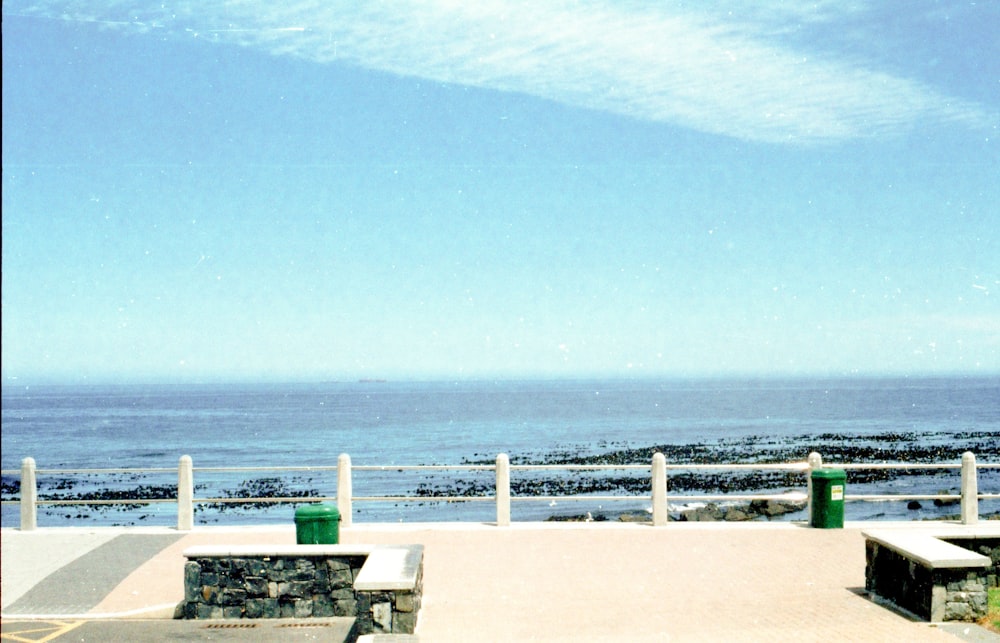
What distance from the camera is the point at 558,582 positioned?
12.4 metres

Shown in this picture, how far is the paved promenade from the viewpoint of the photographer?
1030cm

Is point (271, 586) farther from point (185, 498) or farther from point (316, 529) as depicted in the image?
point (185, 498)

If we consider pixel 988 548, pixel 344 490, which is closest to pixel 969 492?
pixel 988 548

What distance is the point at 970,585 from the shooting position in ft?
A: 34.1

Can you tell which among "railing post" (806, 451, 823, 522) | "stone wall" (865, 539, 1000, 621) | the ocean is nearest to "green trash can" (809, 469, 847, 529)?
"railing post" (806, 451, 823, 522)

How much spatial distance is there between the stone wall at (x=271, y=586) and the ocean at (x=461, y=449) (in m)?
5.09

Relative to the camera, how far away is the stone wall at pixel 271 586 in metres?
11.5

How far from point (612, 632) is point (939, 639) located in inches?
128

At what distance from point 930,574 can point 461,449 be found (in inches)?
3026

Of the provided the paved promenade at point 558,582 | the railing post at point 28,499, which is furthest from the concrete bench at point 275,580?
the railing post at point 28,499

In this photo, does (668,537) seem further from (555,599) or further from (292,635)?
(292,635)

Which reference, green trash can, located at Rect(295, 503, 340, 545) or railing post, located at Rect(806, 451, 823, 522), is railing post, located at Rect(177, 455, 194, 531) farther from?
railing post, located at Rect(806, 451, 823, 522)

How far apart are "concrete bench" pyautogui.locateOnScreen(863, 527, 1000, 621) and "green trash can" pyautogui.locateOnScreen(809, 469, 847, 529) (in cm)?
409

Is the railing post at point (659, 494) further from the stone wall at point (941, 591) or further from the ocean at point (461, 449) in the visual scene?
the stone wall at point (941, 591)
